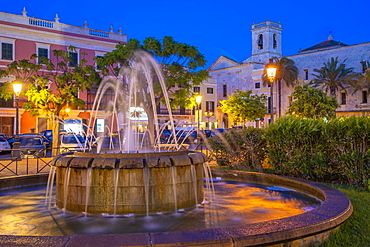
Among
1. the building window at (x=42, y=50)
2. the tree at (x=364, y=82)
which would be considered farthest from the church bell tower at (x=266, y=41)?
the building window at (x=42, y=50)

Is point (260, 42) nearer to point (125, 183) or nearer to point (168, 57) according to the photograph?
point (168, 57)

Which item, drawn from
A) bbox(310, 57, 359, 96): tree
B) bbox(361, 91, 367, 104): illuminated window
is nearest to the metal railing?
bbox(310, 57, 359, 96): tree

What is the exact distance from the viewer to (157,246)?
4059 mm

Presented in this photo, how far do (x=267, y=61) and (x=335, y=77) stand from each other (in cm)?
1833

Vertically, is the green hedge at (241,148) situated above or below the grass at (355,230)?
above

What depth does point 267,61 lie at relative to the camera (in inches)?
2480

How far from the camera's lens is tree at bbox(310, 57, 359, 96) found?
148 feet

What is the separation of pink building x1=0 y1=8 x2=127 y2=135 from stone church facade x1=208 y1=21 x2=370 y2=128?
76.7 feet

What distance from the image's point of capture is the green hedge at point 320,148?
9.28m

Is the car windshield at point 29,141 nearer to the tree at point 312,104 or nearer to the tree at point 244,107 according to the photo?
the tree at point 312,104

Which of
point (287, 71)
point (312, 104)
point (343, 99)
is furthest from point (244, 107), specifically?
point (343, 99)

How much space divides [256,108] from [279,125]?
1217 inches

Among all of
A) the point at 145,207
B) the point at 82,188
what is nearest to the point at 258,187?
the point at 145,207

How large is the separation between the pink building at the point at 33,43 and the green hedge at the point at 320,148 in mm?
28866
